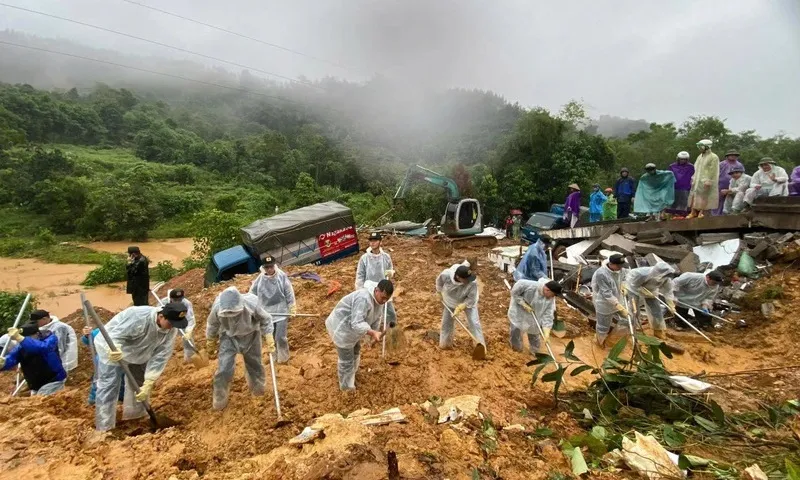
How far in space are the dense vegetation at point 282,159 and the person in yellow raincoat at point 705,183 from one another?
329 inches

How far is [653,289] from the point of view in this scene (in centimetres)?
689

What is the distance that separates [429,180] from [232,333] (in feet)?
36.6

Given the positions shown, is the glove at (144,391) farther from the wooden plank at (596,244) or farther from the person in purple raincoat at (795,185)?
the person in purple raincoat at (795,185)

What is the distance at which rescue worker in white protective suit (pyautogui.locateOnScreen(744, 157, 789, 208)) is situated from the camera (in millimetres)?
8094

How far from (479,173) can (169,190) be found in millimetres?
21409

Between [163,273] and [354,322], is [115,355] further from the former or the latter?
[163,273]

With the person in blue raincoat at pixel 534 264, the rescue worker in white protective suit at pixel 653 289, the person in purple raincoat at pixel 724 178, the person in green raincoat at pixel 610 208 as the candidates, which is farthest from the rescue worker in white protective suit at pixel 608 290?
the person in green raincoat at pixel 610 208

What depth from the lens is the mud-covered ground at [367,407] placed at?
3131mm

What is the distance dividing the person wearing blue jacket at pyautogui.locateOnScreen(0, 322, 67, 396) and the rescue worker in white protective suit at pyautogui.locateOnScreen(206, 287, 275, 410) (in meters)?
2.10

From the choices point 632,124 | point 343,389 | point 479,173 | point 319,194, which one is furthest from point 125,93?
point 632,124

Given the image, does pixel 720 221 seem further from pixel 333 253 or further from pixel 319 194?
pixel 319 194

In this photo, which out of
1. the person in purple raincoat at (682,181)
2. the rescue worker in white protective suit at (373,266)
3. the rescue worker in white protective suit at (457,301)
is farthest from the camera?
the person in purple raincoat at (682,181)

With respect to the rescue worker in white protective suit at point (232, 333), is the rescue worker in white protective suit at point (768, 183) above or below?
above

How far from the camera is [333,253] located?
1255 cm
